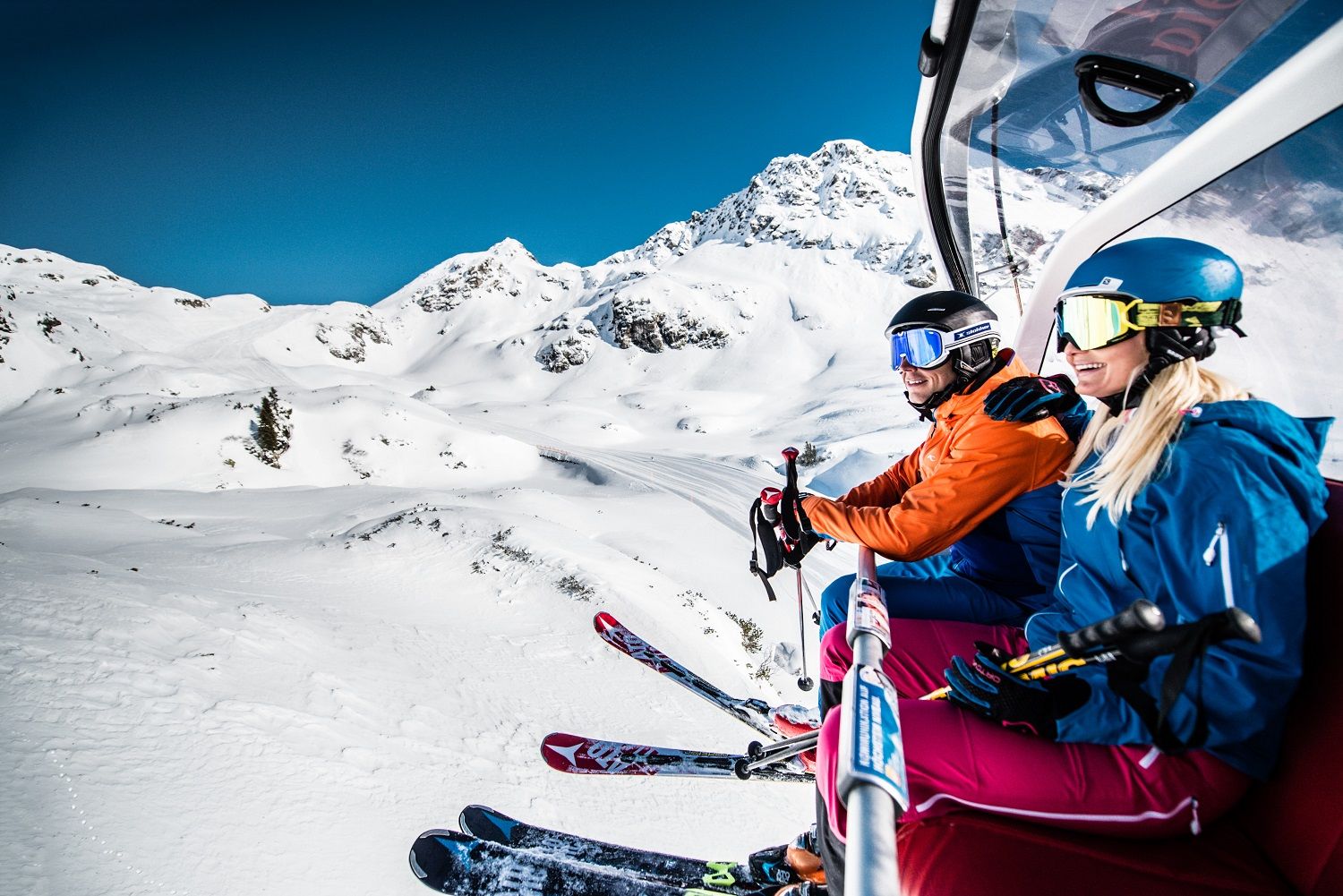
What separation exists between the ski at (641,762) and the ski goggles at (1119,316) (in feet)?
10.2

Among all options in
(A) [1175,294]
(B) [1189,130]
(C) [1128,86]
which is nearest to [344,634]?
(A) [1175,294]

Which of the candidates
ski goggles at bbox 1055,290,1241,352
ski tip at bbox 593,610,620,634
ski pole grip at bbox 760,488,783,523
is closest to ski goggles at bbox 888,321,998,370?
ski goggles at bbox 1055,290,1241,352

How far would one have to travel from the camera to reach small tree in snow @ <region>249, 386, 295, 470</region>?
21734mm

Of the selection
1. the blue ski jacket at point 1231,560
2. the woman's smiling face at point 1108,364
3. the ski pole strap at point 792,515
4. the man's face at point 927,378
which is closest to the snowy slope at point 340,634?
the ski pole strap at point 792,515

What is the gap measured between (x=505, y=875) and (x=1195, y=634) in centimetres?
320

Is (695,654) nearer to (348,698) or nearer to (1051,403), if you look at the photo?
(348,698)

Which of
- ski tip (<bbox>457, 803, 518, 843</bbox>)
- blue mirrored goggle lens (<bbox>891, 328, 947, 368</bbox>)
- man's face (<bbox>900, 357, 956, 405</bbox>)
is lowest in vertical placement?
ski tip (<bbox>457, 803, 518, 843</bbox>)

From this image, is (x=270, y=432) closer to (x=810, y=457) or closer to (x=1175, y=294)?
(x=810, y=457)

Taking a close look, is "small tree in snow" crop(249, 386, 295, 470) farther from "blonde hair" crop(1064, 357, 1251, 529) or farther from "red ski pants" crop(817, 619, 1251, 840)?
"blonde hair" crop(1064, 357, 1251, 529)

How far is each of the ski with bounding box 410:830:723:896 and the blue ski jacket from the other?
2.34 metres

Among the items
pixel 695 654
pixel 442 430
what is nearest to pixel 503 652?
pixel 695 654

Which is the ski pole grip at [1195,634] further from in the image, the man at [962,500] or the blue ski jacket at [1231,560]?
the man at [962,500]

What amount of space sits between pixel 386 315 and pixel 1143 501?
116317 mm

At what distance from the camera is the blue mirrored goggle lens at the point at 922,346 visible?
3.27 m
